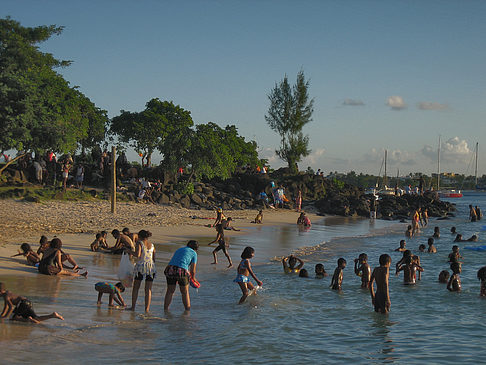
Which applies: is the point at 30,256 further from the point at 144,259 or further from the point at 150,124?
the point at 150,124

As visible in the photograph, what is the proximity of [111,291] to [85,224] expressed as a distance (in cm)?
1443

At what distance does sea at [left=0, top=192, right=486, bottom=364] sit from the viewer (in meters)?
8.54

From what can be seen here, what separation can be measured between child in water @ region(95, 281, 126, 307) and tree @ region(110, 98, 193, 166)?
35327mm

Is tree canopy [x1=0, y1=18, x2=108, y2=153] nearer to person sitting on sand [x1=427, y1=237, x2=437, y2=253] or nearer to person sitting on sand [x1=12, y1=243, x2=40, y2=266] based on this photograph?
person sitting on sand [x1=12, y1=243, x2=40, y2=266]

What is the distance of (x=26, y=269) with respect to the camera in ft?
45.5

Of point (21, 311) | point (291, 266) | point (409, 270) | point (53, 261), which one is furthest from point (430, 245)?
point (21, 311)

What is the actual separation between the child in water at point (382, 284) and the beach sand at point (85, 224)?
865cm

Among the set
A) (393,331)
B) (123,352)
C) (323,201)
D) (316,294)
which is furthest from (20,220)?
(323,201)

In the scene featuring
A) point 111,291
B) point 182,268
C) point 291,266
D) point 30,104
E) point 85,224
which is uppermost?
point 30,104

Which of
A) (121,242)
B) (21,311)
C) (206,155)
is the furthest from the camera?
(206,155)

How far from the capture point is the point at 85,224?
2422 cm

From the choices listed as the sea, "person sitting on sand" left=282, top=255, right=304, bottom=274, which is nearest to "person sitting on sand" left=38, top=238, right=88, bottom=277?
the sea

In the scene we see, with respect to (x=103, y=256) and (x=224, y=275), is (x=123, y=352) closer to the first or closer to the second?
(x=224, y=275)

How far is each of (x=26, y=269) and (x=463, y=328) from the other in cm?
1173
